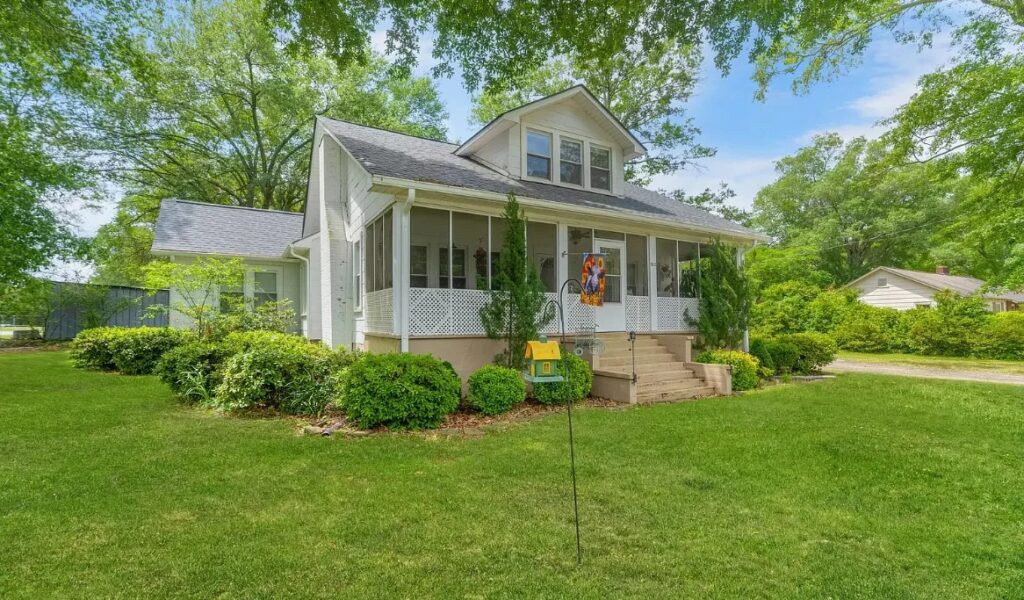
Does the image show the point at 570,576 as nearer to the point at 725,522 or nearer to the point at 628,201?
the point at 725,522

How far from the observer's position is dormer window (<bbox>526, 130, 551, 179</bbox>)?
1122 centimetres

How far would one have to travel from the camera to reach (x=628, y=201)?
12.3 m

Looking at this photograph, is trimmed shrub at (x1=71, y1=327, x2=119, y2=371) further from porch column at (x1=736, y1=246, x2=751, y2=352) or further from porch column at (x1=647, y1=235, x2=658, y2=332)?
porch column at (x1=736, y1=246, x2=751, y2=352)

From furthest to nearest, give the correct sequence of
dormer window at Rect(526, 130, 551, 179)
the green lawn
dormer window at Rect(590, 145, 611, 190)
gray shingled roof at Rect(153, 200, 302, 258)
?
gray shingled roof at Rect(153, 200, 302, 258)
dormer window at Rect(590, 145, 611, 190)
dormer window at Rect(526, 130, 551, 179)
the green lawn

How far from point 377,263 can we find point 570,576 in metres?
8.19

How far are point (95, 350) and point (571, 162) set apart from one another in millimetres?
12835

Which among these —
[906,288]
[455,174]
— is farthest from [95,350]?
[906,288]

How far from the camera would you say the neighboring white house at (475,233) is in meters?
8.46

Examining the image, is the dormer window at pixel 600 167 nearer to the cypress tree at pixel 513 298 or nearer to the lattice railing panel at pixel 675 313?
the lattice railing panel at pixel 675 313

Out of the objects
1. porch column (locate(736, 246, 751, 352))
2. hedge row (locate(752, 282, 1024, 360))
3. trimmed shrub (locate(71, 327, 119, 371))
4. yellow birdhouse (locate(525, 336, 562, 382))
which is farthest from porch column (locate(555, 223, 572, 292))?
hedge row (locate(752, 282, 1024, 360))

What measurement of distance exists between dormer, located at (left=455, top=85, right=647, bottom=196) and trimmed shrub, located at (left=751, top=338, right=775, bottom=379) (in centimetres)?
540

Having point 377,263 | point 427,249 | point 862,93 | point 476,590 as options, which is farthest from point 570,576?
point 862,93

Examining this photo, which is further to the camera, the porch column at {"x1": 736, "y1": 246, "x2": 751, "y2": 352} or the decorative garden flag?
the porch column at {"x1": 736, "y1": 246, "x2": 751, "y2": 352}

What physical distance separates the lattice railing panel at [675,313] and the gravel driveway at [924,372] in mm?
4934
